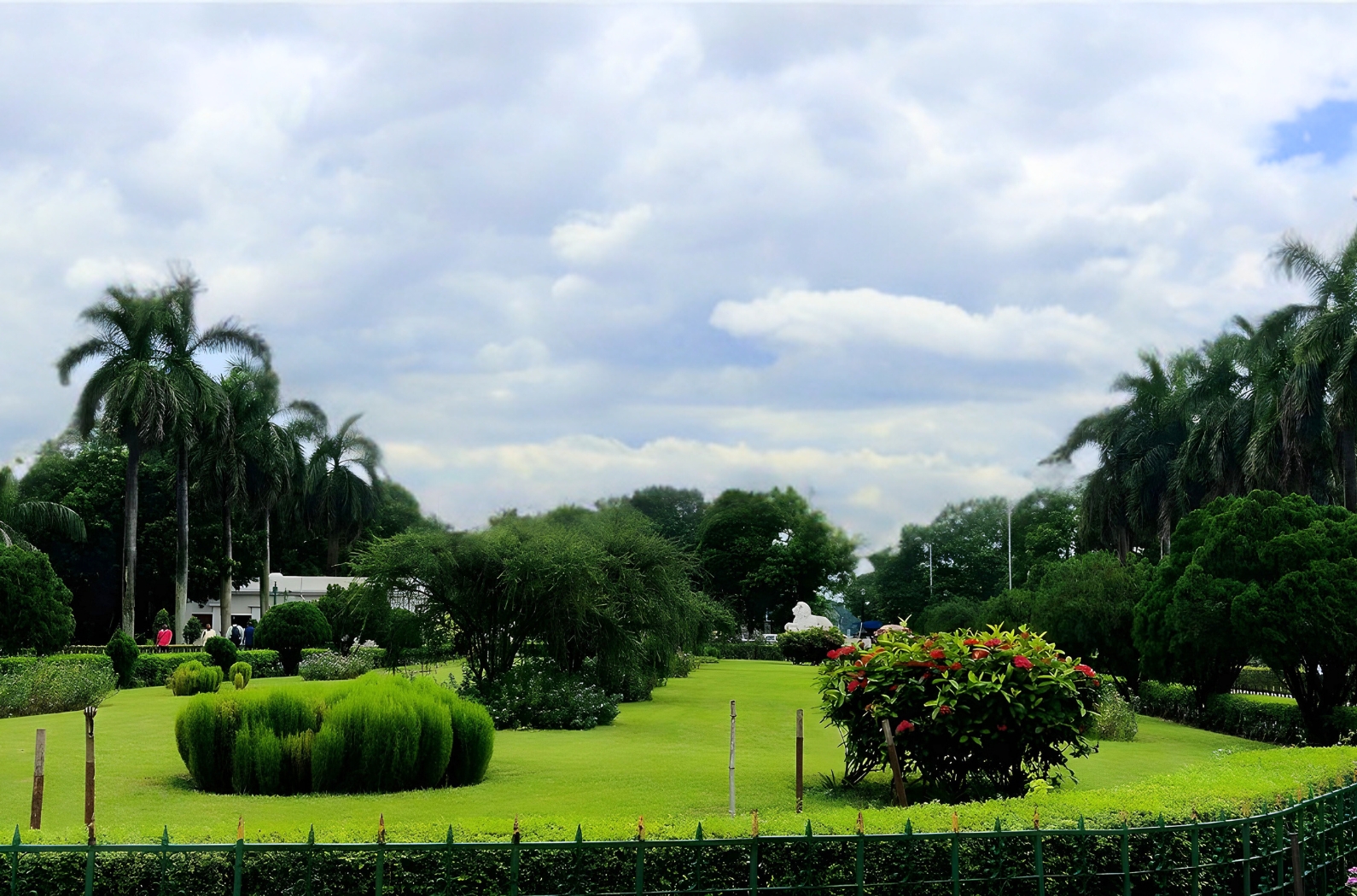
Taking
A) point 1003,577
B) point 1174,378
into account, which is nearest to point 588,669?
point 1174,378

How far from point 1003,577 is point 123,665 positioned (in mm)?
61254

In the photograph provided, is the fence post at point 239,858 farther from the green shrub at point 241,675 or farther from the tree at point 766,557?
the tree at point 766,557

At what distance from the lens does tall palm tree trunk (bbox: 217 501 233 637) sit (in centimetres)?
5197

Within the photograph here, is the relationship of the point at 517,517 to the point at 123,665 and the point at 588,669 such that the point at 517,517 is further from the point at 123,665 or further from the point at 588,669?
the point at 123,665

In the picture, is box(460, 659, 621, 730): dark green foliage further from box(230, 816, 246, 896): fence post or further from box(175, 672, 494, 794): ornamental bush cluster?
box(230, 816, 246, 896): fence post

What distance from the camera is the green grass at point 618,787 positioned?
7.58 m

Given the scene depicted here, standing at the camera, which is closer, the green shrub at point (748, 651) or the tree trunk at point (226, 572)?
the tree trunk at point (226, 572)

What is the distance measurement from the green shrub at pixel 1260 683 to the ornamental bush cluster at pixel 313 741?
92.1 ft

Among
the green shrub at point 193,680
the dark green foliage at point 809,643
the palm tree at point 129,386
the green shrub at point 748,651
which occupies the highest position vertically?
the palm tree at point 129,386

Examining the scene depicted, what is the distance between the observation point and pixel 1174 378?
51281mm

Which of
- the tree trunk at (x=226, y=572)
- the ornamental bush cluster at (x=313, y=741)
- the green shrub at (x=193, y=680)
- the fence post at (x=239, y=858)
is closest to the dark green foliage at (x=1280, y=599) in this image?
the ornamental bush cluster at (x=313, y=741)

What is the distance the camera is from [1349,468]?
32.3 metres

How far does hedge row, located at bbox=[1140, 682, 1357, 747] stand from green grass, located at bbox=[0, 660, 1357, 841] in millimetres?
710

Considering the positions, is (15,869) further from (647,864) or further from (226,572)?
(226,572)
